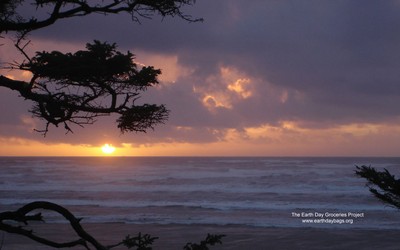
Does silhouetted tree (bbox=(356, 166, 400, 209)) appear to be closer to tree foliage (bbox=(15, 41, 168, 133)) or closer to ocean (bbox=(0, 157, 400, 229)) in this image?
tree foliage (bbox=(15, 41, 168, 133))

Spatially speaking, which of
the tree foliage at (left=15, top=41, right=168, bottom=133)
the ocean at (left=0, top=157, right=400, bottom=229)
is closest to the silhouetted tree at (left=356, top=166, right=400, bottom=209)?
the tree foliage at (left=15, top=41, right=168, bottom=133)

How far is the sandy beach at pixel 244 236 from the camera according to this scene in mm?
16094

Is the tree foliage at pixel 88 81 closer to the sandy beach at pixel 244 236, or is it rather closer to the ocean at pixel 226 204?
the sandy beach at pixel 244 236

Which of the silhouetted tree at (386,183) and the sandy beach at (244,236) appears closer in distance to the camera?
the silhouetted tree at (386,183)

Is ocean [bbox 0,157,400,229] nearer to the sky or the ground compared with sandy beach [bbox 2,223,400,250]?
nearer to the sky

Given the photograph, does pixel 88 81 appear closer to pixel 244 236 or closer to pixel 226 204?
pixel 244 236

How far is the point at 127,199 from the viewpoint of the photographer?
108ft

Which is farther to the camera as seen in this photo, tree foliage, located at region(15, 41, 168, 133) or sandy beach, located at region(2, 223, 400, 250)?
sandy beach, located at region(2, 223, 400, 250)

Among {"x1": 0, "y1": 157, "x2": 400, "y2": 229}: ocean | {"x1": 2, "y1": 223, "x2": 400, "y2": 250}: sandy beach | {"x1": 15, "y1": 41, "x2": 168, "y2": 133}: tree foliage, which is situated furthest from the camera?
{"x1": 0, "y1": 157, "x2": 400, "y2": 229}: ocean

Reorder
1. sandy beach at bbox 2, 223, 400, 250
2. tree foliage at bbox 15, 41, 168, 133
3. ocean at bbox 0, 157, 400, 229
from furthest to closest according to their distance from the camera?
ocean at bbox 0, 157, 400, 229
sandy beach at bbox 2, 223, 400, 250
tree foliage at bbox 15, 41, 168, 133

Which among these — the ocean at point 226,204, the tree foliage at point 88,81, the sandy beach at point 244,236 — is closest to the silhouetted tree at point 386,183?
the tree foliage at point 88,81

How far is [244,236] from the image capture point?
17766mm

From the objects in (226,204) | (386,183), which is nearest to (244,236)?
(226,204)

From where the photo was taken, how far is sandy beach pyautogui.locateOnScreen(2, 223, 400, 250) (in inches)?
634
